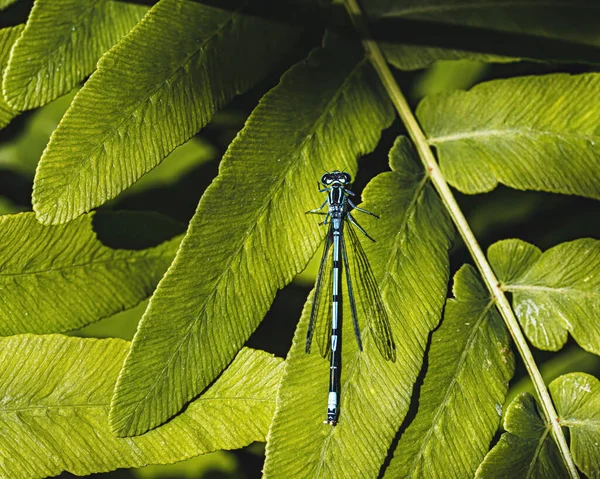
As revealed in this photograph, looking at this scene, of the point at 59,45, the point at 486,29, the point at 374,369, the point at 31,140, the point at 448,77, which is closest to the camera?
the point at 374,369

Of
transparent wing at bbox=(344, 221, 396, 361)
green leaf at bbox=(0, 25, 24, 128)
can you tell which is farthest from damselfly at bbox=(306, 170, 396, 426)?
green leaf at bbox=(0, 25, 24, 128)

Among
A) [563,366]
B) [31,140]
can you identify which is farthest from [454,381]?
[31,140]

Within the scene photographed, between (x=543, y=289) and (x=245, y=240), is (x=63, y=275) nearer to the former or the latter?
(x=245, y=240)

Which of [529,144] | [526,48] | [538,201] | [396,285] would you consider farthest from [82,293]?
[538,201]

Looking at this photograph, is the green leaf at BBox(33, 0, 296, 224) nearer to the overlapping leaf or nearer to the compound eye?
the compound eye

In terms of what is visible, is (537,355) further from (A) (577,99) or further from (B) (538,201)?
(A) (577,99)
